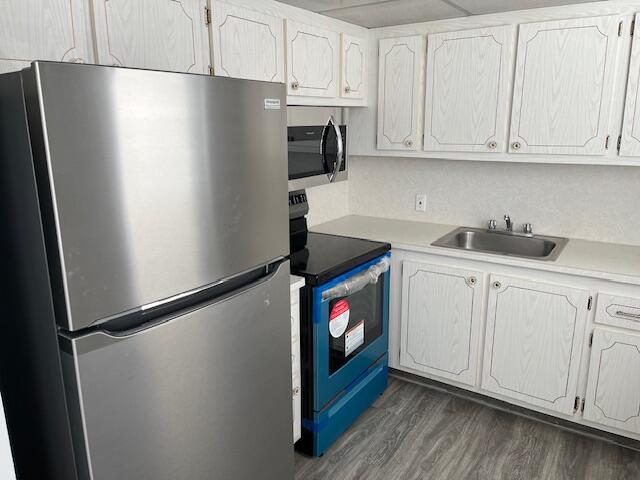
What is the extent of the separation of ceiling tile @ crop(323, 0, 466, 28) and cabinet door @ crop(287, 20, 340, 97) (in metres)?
0.14

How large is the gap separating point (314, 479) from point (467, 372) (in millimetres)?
986

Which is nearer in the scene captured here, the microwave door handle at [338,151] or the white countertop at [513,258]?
the white countertop at [513,258]

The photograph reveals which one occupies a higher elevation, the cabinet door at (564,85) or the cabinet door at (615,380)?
the cabinet door at (564,85)

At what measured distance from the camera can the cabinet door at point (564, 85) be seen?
221cm

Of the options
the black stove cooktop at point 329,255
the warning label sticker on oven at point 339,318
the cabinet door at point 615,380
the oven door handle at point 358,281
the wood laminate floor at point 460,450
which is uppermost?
the black stove cooktop at point 329,255

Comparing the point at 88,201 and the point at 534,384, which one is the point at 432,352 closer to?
the point at 534,384

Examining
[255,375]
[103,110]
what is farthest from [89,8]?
[255,375]

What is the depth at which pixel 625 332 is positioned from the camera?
7.04ft

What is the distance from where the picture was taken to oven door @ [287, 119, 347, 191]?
7.09ft

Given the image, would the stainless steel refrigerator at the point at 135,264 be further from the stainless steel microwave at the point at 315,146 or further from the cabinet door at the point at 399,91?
the cabinet door at the point at 399,91

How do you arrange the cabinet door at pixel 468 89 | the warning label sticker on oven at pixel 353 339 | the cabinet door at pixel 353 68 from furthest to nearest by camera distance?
the cabinet door at pixel 353 68 → the cabinet door at pixel 468 89 → the warning label sticker on oven at pixel 353 339

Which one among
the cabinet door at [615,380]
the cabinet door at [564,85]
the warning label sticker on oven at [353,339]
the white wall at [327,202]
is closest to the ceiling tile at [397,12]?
the cabinet door at [564,85]

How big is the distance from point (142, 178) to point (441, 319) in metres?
1.93

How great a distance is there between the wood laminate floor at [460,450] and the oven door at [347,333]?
281 mm
